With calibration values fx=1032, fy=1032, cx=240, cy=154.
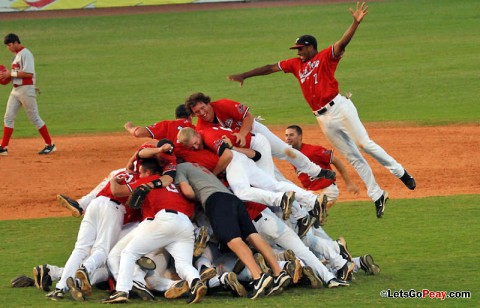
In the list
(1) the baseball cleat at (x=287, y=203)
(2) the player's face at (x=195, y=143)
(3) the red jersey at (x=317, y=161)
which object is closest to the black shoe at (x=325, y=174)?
(3) the red jersey at (x=317, y=161)

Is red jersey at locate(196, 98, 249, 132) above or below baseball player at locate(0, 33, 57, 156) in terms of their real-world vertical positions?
above

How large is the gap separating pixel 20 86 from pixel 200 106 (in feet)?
27.2

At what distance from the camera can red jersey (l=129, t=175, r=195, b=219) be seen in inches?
404

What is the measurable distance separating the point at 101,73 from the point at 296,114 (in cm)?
784

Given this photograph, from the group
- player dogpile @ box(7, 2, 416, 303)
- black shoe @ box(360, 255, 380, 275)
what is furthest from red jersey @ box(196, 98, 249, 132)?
black shoe @ box(360, 255, 380, 275)

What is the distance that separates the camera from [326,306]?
9.44 metres

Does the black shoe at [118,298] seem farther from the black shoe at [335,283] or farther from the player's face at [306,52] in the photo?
the player's face at [306,52]

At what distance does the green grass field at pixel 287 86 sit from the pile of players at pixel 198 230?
270 mm

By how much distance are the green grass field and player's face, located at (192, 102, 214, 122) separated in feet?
7.46

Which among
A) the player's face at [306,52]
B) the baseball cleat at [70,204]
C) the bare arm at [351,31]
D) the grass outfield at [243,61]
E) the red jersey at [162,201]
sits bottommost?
the grass outfield at [243,61]

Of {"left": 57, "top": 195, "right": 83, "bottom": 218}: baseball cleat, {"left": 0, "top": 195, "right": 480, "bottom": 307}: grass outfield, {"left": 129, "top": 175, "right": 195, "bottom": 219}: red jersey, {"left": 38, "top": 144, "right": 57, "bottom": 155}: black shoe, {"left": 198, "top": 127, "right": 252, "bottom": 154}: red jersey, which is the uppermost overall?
{"left": 198, "top": 127, "right": 252, "bottom": 154}: red jersey

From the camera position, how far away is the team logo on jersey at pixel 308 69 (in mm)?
12884

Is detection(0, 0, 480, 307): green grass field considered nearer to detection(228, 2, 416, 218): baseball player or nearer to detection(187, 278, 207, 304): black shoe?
detection(187, 278, 207, 304): black shoe

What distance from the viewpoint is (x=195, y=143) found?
11.0 metres
